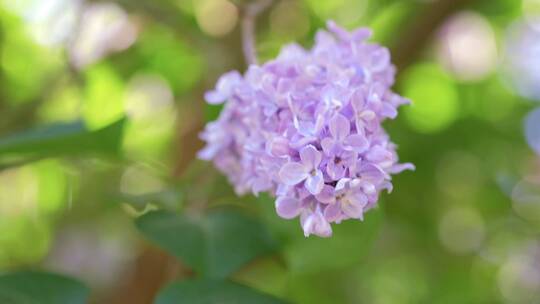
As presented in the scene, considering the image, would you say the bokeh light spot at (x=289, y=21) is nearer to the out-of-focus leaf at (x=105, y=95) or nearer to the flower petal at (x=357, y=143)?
the out-of-focus leaf at (x=105, y=95)

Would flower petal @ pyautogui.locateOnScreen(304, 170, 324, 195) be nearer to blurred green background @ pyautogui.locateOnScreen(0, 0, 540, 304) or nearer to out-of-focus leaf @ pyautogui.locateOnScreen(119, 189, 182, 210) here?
out-of-focus leaf @ pyautogui.locateOnScreen(119, 189, 182, 210)

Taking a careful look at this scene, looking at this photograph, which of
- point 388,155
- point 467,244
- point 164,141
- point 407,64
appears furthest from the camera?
point 164,141

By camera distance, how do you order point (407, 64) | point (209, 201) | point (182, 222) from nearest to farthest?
point (182, 222)
point (209, 201)
point (407, 64)

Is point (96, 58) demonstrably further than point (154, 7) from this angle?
→ Yes

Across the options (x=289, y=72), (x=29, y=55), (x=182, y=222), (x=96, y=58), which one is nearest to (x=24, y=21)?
(x=29, y=55)

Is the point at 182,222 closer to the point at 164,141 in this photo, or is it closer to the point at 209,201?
the point at 209,201

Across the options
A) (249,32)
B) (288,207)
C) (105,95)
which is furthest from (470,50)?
(288,207)

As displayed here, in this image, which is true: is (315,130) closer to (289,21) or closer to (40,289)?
(40,289)

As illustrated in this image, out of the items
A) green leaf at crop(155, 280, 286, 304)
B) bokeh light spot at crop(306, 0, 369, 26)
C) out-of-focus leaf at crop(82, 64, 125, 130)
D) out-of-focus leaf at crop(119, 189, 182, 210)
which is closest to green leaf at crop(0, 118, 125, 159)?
out-of-focus leaf at crop(119, 189, 182, 210)
